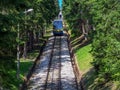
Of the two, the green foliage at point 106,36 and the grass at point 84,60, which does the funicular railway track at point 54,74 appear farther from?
the green foliage at point 106,36

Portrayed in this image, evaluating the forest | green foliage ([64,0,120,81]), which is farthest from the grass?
green foliage ([64,0,120,81])

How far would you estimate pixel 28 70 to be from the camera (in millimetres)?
47438

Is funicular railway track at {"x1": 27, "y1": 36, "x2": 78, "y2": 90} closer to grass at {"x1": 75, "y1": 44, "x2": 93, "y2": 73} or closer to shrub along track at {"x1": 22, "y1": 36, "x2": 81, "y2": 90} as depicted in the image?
shrub along track at {"x1": 22, "y1": 36, "x2": 81, "y2": 90}

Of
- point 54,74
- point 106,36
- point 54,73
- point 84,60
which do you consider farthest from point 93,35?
point 84,60

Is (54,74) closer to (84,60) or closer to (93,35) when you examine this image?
(84,60)

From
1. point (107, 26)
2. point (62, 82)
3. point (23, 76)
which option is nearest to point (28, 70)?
point (23, 76)

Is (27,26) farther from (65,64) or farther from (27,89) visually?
(27,89)

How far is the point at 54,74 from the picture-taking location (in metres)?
45.1

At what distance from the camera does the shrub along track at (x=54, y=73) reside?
39.1 metres

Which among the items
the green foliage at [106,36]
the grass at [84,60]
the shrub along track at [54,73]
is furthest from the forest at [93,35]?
the grass at [84,60]

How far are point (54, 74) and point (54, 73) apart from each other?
1.86 feet

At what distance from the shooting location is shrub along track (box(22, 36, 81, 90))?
3906 centimetres

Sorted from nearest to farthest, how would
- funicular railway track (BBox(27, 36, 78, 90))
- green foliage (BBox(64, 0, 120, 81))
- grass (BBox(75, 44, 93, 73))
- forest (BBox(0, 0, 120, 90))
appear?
forest (BBox(0, 0, 120, 90)) < green foliage (BBox(64, 0, 120, 81)) < funicular railway track (BBox(27, 36, 78, 90)) < grass (BBox(75, 44, 93, 73))

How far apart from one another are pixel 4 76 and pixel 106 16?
14.5m
